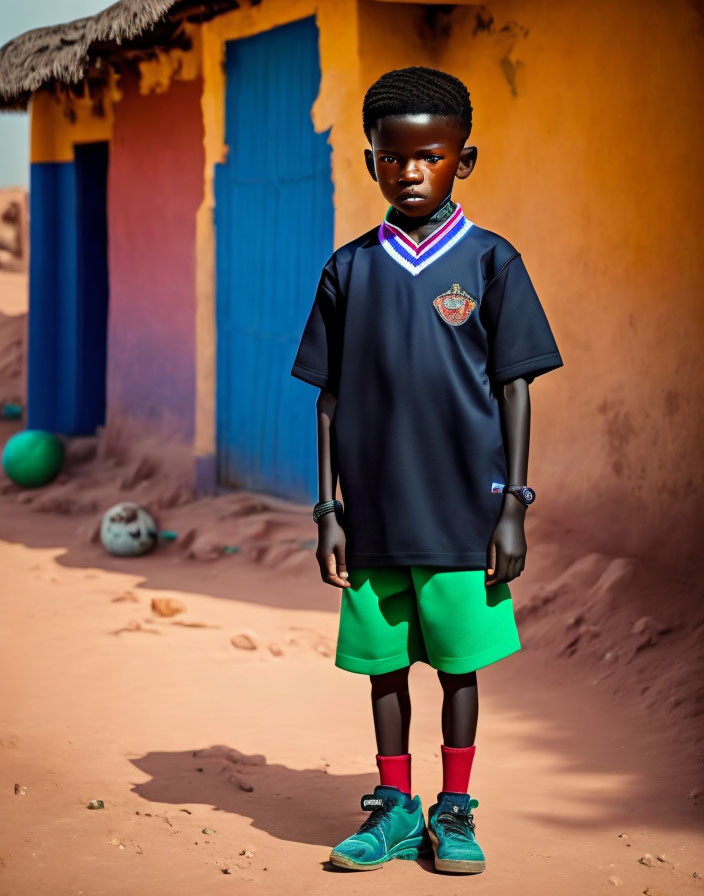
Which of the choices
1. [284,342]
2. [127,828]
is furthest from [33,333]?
[127,828]

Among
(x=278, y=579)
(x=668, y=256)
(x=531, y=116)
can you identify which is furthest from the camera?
(x=278, y=579)

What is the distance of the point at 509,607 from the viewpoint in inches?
118

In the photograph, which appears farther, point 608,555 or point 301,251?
point 301,251

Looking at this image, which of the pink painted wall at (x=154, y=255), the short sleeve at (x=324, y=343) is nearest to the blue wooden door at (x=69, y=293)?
the pink painted wall at (x=154, y=255)

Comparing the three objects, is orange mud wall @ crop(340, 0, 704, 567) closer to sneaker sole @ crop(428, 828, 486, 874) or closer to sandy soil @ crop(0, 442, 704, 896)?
sandy soil @ crop(0, 442, 704, 896)

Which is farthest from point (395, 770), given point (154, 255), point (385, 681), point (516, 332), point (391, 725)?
point (154, 255)

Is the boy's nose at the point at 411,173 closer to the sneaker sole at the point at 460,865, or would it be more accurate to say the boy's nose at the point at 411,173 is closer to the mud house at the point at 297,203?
the mud house at the point at 297,203

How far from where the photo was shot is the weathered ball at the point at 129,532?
7031 millimetres

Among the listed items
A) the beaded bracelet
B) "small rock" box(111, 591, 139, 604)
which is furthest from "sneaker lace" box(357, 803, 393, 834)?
"small rock" box(111, 591, 139, 604)

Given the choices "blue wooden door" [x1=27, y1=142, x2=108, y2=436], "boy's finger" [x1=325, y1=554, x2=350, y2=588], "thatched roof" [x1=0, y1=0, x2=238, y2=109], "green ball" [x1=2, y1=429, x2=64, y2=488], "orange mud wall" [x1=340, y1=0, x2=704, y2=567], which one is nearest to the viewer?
"boy's finger" [x1=325, y1=554, x2=350, y2=588]

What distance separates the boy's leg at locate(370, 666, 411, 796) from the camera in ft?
9.92

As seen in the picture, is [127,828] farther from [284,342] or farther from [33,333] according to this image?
[33,333]

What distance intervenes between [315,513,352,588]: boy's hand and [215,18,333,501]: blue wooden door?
13.5 feet

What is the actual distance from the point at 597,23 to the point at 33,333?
562 centimetres
